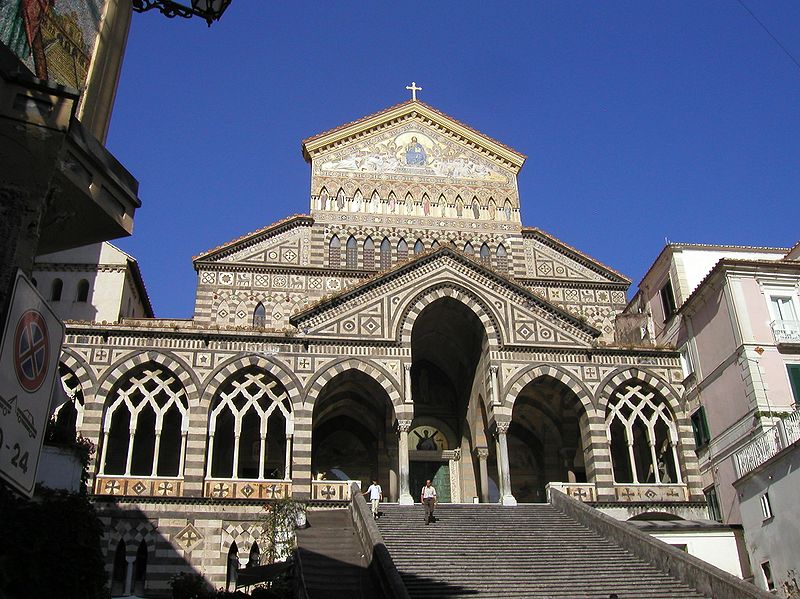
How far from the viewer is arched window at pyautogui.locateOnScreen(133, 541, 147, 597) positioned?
2373 centimetres

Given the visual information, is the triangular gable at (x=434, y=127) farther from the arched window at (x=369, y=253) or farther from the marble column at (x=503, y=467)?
the marble column at (x=503, y=467)

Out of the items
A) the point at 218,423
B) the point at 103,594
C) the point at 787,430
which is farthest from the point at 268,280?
the point at 103,594

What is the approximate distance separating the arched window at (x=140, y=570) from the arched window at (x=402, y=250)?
17.5m

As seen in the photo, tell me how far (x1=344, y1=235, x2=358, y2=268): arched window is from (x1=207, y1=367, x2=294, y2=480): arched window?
9.38m

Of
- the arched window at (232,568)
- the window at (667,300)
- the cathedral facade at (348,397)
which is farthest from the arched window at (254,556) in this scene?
the window at (667,300)

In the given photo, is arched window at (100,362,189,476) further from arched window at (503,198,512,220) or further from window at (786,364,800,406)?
window at (786,364,800,406)

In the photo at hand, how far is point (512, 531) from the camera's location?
75.8 feet

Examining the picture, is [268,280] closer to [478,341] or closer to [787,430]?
[478,341]

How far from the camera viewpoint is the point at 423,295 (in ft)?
97.6

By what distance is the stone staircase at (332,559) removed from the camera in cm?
1822

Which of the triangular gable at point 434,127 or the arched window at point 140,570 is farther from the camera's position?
the triangular gable at point 434,127

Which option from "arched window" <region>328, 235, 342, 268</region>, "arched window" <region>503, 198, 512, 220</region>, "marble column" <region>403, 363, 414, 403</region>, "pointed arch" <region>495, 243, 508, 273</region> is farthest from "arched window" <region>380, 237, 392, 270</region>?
"marble column" <region>403, 363, 414, 403</region>

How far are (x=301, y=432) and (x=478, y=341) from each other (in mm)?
7552

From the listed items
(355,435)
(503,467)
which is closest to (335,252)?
(355,435)
